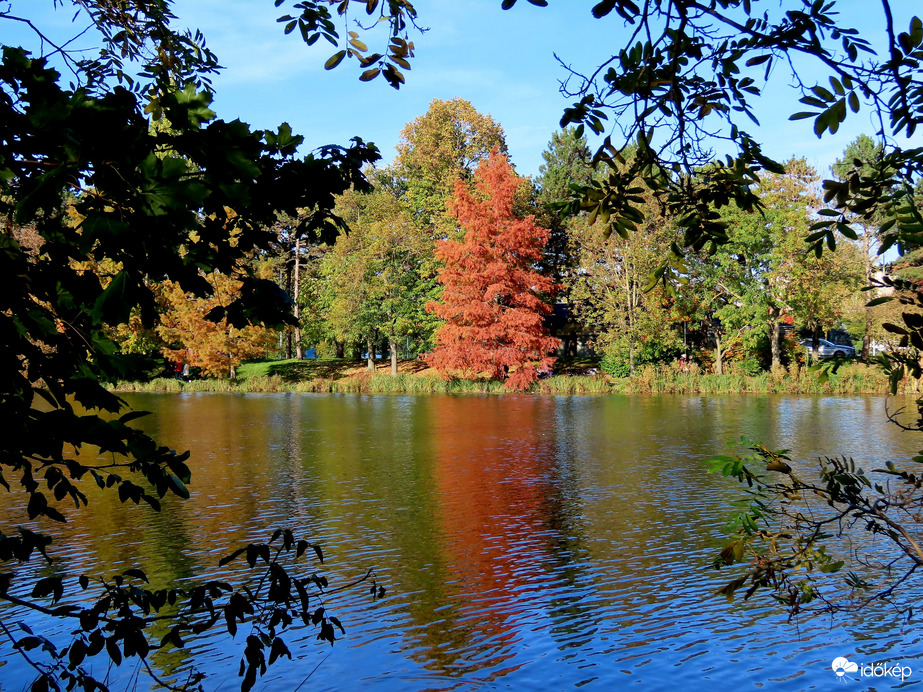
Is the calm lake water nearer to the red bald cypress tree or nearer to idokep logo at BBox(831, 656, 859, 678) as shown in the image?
idokep logo at BBox(831, 656, 859, 678)

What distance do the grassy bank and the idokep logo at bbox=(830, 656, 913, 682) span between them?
2972 cm

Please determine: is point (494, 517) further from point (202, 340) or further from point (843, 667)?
point (202, 340)

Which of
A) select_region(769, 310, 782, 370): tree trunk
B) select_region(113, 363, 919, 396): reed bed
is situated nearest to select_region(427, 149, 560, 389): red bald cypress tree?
select_region(113, 363, 919, 396): reed bed

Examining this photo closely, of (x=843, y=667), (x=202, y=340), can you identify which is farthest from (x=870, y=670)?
(x=202, y=340)

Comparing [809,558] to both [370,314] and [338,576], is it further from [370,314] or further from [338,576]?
[370,314]

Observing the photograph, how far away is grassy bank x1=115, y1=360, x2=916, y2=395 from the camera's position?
3809 cm

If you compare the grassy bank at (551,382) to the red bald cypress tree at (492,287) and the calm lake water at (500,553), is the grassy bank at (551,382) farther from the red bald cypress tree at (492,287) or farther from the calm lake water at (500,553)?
the calm lake water at (500,553)

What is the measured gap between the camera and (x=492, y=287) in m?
40.2

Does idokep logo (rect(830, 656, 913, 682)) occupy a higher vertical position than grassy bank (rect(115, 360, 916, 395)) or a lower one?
lower

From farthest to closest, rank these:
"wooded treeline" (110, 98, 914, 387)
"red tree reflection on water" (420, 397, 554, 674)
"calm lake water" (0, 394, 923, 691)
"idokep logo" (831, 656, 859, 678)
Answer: "wooded treeline" (110, 98, 914, 387) → "red tree reflection on water" (420, 397, 554, 674) → "calm lake water" (0, 394, 923, 691) → "idokep logo" (831, 656, 859, 678)

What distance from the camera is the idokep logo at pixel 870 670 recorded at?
6.58m

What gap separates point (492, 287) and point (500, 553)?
99.1ft

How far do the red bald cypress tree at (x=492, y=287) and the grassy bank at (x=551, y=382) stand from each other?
1.42 metres

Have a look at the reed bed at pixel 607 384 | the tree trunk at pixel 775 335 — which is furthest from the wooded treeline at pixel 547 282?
the reed bed at pixel 607 384
